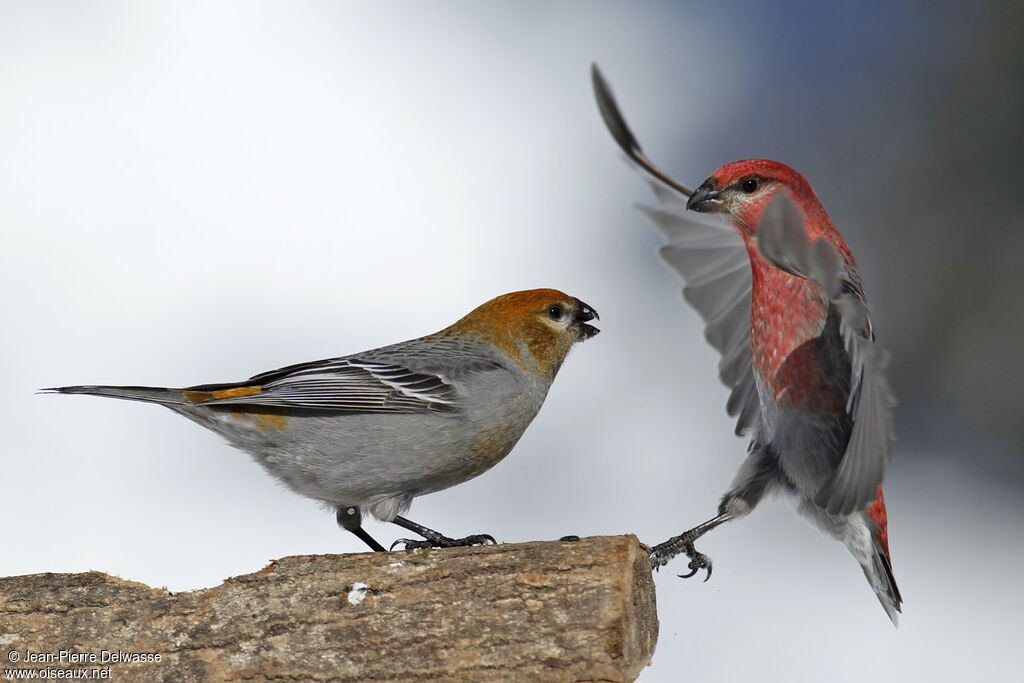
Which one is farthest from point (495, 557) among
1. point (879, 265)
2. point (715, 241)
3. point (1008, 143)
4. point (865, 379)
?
point (1008, 143)

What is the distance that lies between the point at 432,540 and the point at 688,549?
0.58 meters

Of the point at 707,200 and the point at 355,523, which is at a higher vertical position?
the point at 707,200

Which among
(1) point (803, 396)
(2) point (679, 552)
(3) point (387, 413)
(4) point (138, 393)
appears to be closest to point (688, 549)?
(2) point (679, 552)

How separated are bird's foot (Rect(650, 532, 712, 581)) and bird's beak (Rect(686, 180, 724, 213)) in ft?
2.33

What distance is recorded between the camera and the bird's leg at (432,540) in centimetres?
211

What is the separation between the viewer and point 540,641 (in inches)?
61.8

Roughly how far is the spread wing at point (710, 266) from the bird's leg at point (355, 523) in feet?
2.99

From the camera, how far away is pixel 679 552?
2.26 m

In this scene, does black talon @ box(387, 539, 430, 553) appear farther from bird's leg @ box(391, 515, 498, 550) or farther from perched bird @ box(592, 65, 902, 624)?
perched bird @ box(592, 65, 902, 624)

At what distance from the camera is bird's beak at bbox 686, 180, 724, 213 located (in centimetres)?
220

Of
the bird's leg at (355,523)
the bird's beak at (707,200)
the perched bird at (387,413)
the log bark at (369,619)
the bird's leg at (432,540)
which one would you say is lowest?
the log bark at (369,619)

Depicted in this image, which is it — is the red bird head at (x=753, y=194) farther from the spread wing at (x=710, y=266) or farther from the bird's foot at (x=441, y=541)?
the bird's foot at (x=441, y=541)

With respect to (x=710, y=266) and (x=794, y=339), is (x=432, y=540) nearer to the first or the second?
(x=794, y=339)

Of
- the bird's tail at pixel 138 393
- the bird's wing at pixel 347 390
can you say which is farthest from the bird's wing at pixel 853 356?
the bird's tail at pixel 138 393
